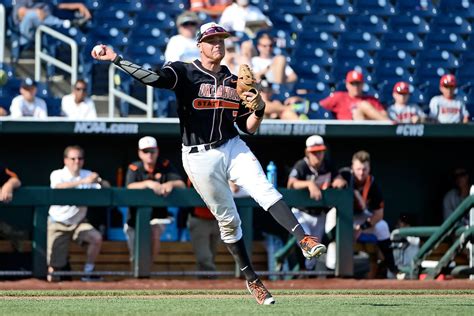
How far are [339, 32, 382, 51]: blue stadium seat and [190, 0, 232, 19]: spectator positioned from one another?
146 centimetres

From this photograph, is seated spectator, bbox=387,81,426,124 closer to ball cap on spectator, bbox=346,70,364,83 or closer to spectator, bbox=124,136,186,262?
ball cap on spectator, bbox=346,70,364,83

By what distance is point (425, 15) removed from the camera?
1349cm

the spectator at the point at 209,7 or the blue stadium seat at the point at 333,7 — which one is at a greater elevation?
the blue stadium seat at the point at 333,7

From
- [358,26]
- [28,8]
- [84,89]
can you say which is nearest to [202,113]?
[84,89]

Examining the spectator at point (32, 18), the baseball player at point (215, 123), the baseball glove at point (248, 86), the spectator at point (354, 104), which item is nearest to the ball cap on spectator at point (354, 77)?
the spectator at point (354, 104)

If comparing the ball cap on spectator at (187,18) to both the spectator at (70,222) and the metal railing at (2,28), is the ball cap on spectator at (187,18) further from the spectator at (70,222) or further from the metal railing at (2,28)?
the spectator at (70,222)

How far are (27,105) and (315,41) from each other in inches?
148

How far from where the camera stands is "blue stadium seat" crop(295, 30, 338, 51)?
41.7ft

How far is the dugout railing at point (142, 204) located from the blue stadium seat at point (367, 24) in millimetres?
3539

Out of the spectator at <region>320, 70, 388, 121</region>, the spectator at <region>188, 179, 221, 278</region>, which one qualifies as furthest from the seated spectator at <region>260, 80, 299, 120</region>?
the spectator at <region>188, 179, 221, 278</region>

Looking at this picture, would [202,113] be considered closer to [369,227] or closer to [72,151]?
[72,151]

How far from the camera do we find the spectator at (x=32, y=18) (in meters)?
11.7

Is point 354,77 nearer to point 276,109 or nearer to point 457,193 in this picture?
point 276,109

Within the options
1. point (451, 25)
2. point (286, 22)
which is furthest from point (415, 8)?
point (286, 22)
